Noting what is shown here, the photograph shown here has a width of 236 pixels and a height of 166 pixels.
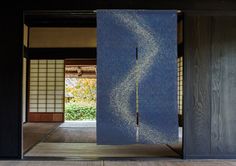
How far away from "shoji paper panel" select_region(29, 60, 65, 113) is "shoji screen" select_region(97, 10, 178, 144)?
5958mm

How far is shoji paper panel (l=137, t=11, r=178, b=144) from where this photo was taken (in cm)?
388

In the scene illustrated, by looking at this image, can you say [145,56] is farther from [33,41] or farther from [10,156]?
[33,41]

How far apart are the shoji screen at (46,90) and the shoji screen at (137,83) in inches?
233

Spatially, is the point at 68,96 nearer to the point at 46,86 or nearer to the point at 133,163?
the point at 46,86

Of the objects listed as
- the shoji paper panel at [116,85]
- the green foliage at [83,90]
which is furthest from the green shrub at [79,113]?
the shoji paper panel at [116,85]

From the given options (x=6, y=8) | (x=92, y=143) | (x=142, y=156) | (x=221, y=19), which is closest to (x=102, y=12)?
(x=6, y=8)

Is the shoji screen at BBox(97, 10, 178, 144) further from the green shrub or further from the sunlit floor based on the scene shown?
the green shrub

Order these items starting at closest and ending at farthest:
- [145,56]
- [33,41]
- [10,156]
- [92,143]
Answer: [145,56], [10,156], [92,143], [33,41]

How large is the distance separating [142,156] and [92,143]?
1.30 meters

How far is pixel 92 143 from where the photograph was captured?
17.9 feet

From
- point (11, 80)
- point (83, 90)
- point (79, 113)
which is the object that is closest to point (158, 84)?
point (11, 80)

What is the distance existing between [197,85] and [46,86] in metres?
6.39

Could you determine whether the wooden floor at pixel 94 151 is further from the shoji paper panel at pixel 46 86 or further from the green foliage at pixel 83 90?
the green foliage at pixel 83 90

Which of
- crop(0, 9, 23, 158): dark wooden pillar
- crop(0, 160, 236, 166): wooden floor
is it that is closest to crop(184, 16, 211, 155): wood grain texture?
crop(0, 160, 236, 166): wooden floor
